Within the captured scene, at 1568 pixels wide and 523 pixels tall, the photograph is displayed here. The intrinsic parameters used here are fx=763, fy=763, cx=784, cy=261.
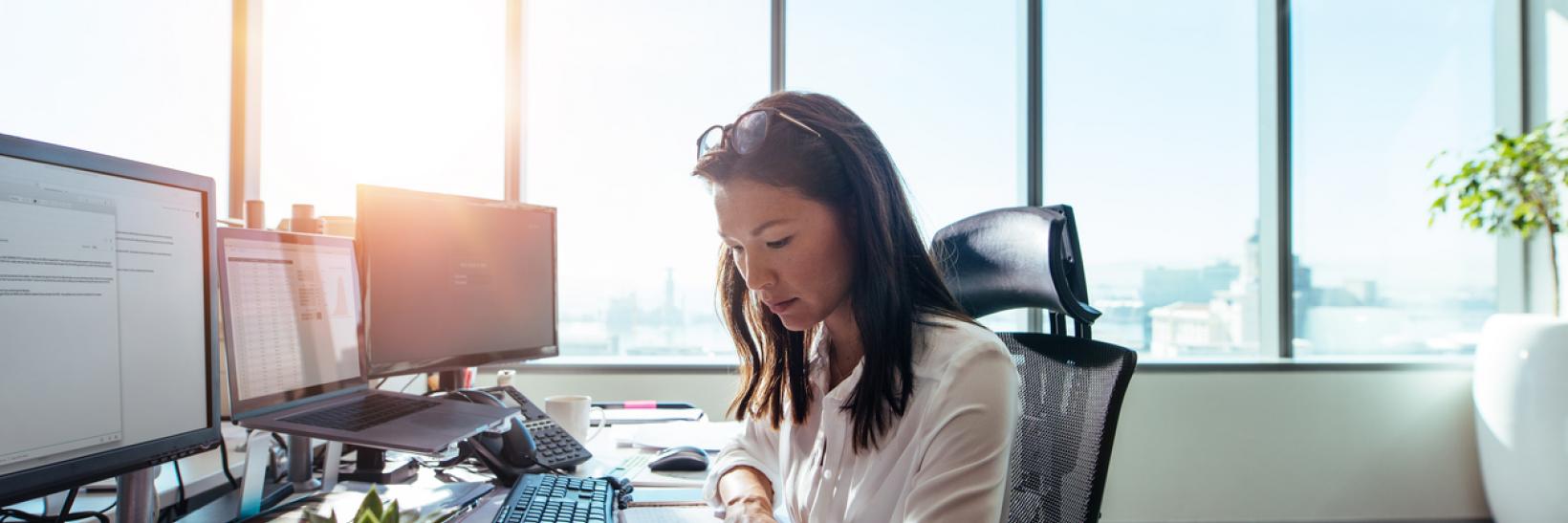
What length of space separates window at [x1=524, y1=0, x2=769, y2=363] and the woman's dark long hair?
189 centimetres

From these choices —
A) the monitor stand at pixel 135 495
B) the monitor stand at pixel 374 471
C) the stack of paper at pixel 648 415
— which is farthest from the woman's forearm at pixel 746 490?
the stack of paper at pixel 648 415

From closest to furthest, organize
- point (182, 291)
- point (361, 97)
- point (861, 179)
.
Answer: point (182, 291)
point (861, 179)
point (361, 97)

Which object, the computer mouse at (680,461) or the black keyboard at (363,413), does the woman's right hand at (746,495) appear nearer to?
the computer mouse at (680,461)

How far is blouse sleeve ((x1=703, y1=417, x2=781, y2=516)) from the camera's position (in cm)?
108

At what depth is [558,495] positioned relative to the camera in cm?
98

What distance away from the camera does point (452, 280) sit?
1422mm

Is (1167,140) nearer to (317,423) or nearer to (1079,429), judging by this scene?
(1079,429)

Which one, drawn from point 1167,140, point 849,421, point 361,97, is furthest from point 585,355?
point 1167,140

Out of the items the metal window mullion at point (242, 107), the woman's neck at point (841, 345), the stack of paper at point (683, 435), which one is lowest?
the stack of paper at point (683, 435)

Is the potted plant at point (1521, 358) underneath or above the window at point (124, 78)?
underneath

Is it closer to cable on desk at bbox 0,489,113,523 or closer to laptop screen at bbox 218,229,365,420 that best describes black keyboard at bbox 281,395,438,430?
laptop screen at bbox 218,229,365,420

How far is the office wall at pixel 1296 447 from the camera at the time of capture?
279 cm

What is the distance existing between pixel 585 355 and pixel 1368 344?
3.06 metres

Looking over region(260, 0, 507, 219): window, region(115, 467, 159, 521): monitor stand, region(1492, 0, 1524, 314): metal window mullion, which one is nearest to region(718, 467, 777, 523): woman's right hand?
region(115, 467, 159, 521): monitor stand
